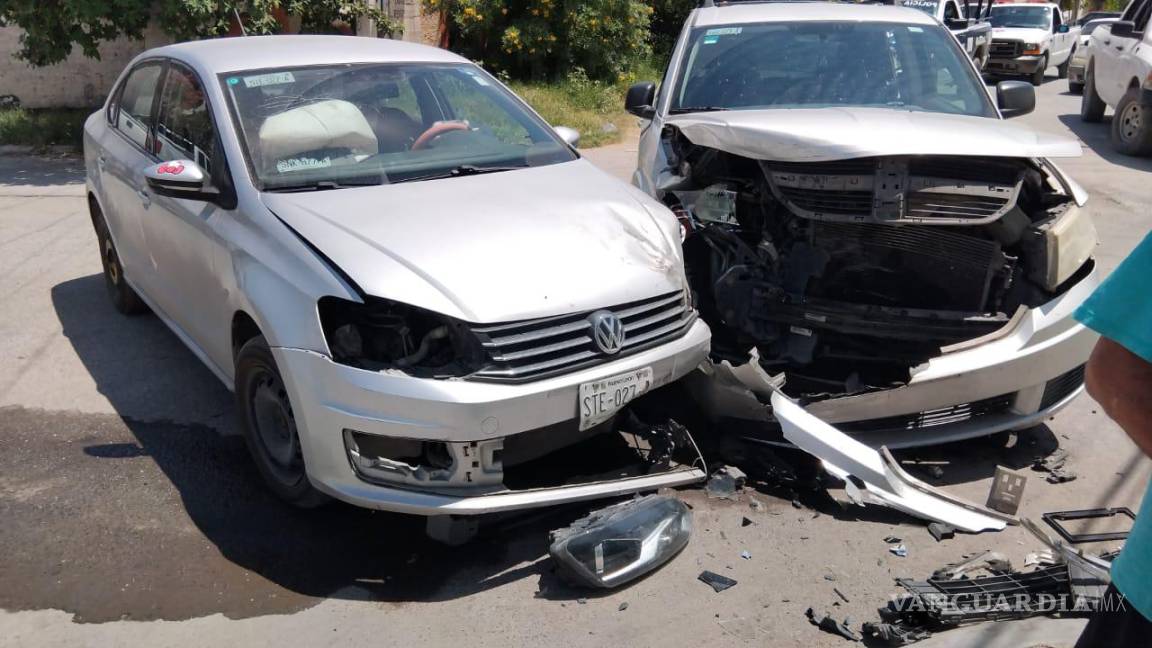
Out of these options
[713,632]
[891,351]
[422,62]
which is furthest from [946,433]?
[422,62]

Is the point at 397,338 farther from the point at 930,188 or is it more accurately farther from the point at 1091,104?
the point at 1091,104

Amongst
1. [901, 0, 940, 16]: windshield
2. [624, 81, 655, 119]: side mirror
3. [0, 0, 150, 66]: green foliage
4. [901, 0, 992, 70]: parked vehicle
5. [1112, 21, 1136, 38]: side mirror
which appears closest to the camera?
[624, 81, 655, 119]: side mirror

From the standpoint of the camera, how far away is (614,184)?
4.55m

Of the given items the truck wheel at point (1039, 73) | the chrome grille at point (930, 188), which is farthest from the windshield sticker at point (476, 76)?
the truck wheel at point (1039, 73)

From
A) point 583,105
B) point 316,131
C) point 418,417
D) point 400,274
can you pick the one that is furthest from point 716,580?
point 583,105

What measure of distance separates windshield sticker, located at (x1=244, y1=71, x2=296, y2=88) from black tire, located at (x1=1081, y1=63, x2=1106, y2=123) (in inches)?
517

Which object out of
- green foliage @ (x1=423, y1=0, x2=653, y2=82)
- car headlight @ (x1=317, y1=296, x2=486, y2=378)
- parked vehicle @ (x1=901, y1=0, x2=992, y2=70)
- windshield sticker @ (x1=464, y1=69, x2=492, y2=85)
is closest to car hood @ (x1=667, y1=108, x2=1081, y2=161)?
windshield sticker @ (x1=464, y1=69, x2=492, y2=85)

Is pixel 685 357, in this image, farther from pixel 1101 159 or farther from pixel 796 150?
pixel 1101 159

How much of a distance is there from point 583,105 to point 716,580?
11.7m

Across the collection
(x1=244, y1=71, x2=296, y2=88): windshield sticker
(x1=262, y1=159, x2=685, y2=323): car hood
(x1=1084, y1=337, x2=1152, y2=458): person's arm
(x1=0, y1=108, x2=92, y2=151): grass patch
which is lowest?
(x1=0, y1=108, x2=92, y2=151): grass patch

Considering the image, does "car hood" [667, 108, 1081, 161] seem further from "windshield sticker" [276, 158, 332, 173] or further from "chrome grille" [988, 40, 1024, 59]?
"chrome grille" [988, 40, 1024, 59]

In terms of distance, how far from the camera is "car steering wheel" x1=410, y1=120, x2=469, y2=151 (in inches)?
181

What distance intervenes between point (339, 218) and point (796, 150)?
78.0 inches

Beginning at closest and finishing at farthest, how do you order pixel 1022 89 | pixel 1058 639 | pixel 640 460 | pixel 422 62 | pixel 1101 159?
pixel 1058 639, pixel 640 460, pixel 422 62, pixel 1022 89, pixel 1101 159
